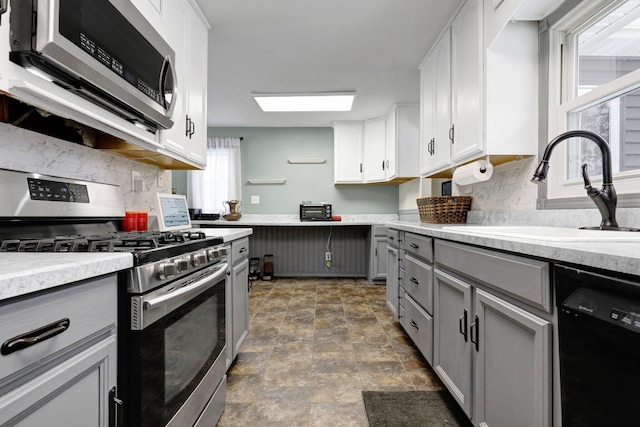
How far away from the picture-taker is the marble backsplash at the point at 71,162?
108 cm

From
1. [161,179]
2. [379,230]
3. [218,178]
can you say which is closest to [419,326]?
[161,179]

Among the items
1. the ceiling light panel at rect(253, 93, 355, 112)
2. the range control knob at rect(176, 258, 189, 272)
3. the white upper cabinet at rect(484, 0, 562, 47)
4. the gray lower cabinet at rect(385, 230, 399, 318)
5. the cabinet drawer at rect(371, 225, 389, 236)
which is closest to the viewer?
the range control knob at rect(176, 258, 189, 272)

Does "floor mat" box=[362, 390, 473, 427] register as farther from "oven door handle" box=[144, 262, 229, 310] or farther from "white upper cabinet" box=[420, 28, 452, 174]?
"white upper cabinet" box=[420, 28, 452, 174]

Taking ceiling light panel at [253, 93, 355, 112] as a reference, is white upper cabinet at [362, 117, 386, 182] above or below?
below

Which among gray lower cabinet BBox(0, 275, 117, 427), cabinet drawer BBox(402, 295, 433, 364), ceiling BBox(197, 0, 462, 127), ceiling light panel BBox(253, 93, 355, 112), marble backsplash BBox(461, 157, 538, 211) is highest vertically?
ceiling BBox(197, 0, 462, 127)

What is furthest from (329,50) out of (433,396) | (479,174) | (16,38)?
(433,396)

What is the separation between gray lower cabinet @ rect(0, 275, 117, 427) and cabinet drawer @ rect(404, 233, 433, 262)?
1442 millimetres

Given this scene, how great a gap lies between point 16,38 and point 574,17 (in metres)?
2.25

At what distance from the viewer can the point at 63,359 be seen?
620mm

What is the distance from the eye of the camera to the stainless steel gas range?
816mm

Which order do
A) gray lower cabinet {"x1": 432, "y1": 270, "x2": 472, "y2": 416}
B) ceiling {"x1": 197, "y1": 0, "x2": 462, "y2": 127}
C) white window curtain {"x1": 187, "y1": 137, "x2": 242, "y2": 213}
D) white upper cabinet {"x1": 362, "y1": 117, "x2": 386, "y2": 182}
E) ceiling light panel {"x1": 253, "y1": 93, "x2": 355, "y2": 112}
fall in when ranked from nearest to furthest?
1. gray lower cabinet {"x1": 432, "y1": 270, "x2": 472, "y2": 416}
2. ceiling {"x1": 197, "y1": 0, "x2": 462, "y2": 127}
3. ceiling light panel {"x1": 253, "y1": 93, "x2": 355, "y2": 112}
4. white upper cabinet {"x1": 362, "y1": 117, "x2": 386, "y2": 182}
5. white window curtain {"x1": 187, "y1": 137, "x2": 242, "y2": 213}

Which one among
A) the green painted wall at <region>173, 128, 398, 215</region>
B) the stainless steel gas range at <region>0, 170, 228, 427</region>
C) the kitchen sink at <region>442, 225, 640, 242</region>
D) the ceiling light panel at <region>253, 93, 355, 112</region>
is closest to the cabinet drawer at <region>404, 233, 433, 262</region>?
the kitchen sink at <region>442, 225, 640, 242</region>

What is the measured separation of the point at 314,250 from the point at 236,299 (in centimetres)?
288

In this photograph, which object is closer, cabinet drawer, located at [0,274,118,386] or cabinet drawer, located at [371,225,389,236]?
cabinet drawer, located at [0,274,118,386]
